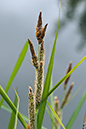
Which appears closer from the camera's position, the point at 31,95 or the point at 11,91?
the point at 31,95

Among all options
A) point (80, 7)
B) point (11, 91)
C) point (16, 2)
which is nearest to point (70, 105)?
point (11, 91)

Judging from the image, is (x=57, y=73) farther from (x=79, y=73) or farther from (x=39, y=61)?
(x=39, y=61)

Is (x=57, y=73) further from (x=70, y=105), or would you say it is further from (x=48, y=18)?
(x=48, y=18)

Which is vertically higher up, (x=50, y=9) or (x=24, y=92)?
(x=50, y=9)

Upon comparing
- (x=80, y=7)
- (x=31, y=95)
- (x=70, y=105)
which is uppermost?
(x=80, y=7)

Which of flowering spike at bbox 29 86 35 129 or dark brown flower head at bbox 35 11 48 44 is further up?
dark brown flower head at bbox 35 11 48 44

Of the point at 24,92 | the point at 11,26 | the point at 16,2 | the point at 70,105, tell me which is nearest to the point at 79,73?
the point at 70,105

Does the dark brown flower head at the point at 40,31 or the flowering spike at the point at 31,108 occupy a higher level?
the dark brown flower head at the point at 40,31

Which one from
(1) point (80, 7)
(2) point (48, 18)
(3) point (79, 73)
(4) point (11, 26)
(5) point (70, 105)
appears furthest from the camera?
(1) point (80, 7)

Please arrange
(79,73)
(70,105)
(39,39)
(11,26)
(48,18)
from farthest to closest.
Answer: (48,18) < (11,26) < (79,73) < (70,105) < (39,39)
